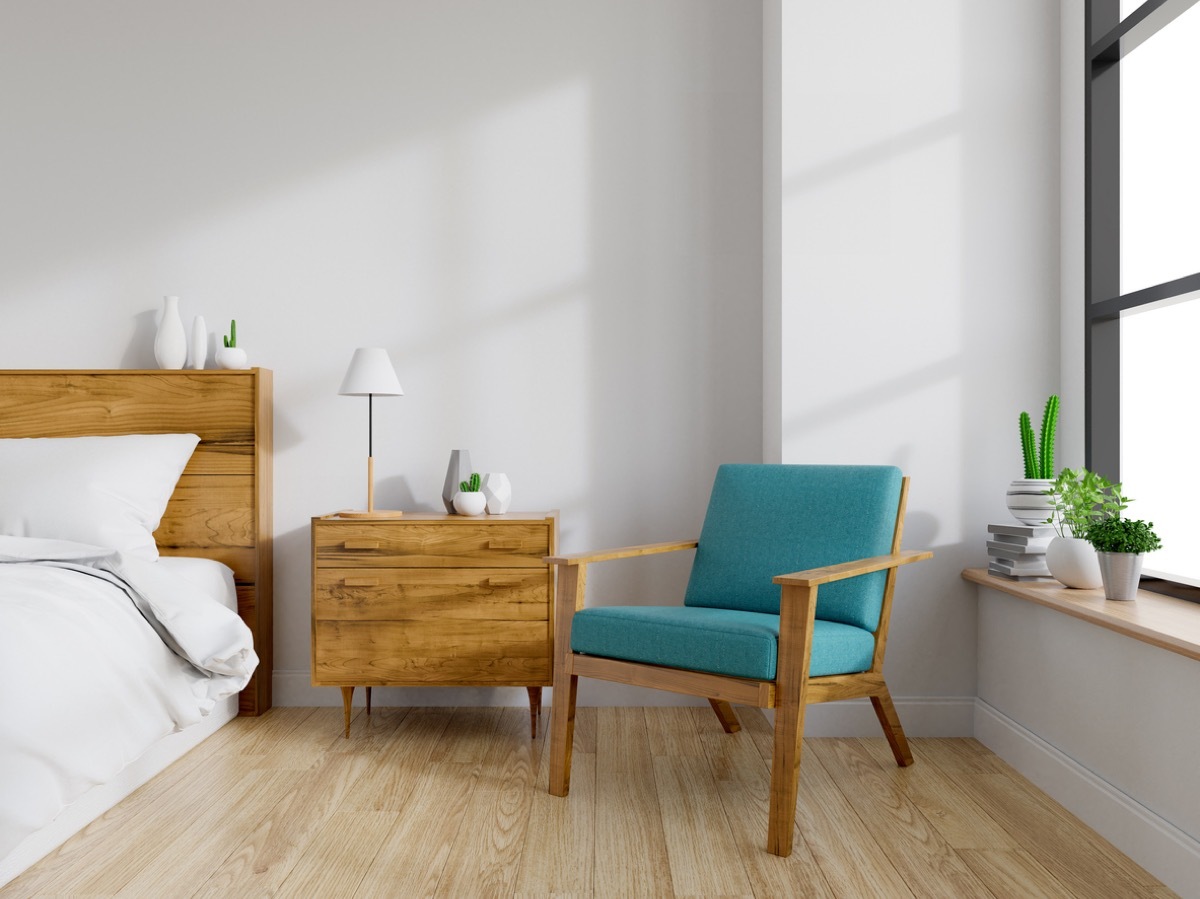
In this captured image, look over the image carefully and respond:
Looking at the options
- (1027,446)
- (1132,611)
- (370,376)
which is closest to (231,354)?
(370,376)

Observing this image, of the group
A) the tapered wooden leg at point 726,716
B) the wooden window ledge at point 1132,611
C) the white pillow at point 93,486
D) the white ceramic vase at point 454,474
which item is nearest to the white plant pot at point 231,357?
the white pillow at point 93,486

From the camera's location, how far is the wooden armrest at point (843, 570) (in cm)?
198

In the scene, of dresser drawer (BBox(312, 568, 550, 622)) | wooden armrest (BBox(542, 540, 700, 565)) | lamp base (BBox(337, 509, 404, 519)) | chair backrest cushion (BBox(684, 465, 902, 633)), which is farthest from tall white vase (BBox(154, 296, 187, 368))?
chair backrest cushion (BBox(684, 465, 902, 633))

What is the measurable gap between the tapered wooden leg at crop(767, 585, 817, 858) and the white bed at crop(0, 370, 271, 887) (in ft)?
4.42

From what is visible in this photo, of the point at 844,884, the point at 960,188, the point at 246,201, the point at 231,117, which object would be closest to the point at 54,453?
the point at 246,201

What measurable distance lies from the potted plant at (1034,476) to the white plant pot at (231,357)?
2.49m

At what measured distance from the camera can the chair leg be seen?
229 cm

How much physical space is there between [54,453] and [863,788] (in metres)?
2.51

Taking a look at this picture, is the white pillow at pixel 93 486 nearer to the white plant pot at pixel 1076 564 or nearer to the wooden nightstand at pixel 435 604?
the wooden nightstand at pixel 435 604

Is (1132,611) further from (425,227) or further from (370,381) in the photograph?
(425,227)

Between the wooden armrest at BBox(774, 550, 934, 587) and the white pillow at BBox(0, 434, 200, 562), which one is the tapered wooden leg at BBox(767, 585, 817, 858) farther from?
the white pillow at BBox(0, 434, 200, 562)

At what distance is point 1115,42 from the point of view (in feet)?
8.38

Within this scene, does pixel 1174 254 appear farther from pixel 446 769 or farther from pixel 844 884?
pixel 446 769

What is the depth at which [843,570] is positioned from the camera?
2154 mm
